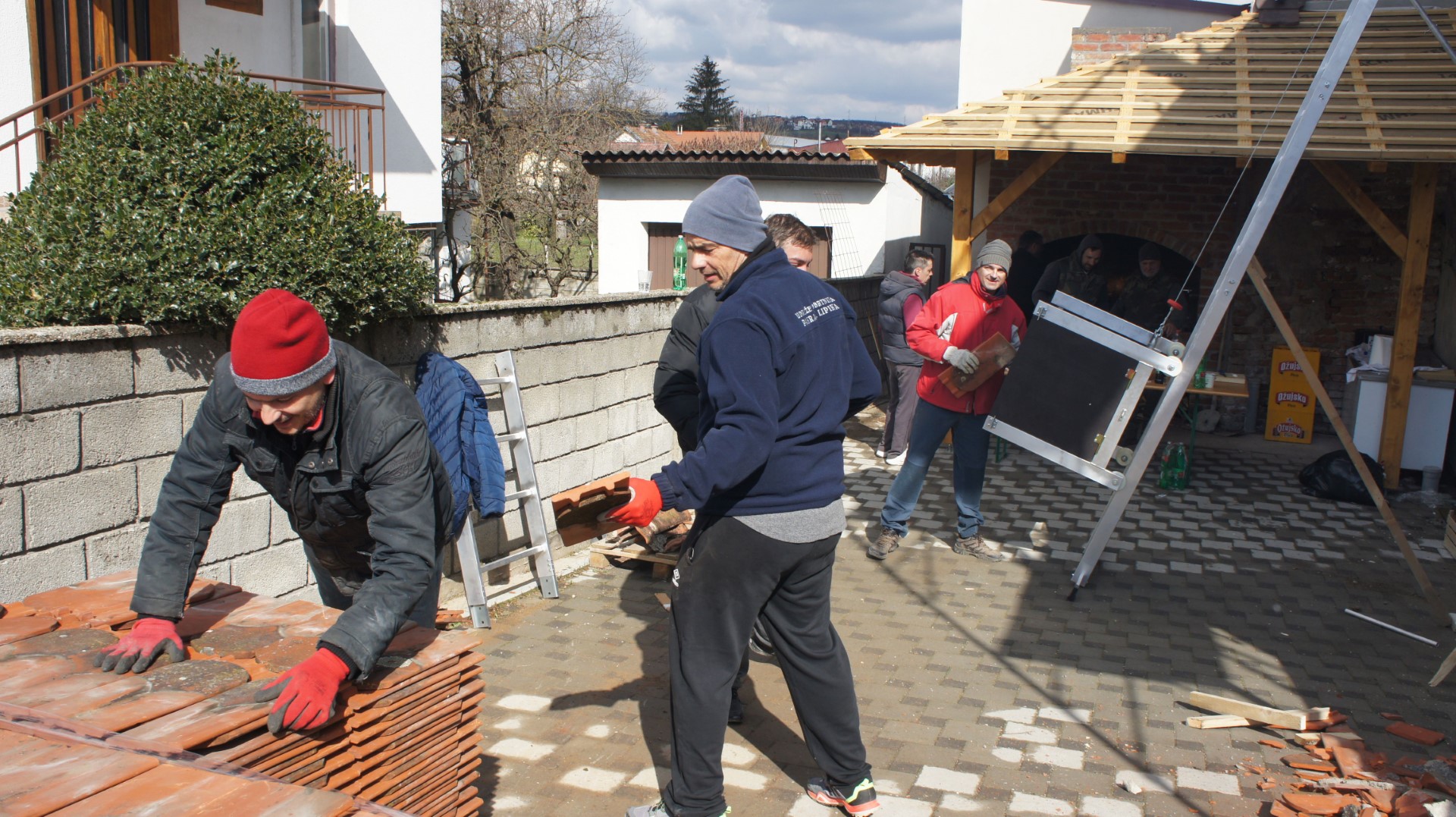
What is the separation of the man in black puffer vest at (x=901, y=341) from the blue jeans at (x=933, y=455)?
219cm

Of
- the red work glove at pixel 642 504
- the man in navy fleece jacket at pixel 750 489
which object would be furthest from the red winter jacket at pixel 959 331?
the red work glove at pixel 642 504

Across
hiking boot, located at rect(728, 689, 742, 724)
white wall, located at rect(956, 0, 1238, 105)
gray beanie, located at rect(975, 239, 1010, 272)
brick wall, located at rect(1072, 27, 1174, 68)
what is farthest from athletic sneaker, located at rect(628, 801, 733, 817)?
white wall, located at rect(956, 0, 1238, 105)

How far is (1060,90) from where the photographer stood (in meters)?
9.26

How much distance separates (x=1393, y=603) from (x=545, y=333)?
16.0 ft

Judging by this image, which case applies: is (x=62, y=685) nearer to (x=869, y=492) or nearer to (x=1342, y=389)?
(x=869, y=492)

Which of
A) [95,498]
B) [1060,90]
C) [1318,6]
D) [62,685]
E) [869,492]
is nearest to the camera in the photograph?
[62,685]

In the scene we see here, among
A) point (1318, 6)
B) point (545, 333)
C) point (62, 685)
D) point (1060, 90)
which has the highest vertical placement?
point (1318, 6)

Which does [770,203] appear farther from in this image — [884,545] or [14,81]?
[884,545]

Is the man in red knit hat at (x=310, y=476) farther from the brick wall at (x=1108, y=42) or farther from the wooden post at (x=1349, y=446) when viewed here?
the brick wall at (x=1108, y=42)

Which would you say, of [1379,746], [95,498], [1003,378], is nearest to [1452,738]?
[1379,746]

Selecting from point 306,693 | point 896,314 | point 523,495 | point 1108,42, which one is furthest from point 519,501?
point 1108,42

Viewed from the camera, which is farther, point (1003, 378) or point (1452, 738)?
point (1003, 378)

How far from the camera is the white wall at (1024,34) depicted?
12.8 meters

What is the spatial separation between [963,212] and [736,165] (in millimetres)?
5448
